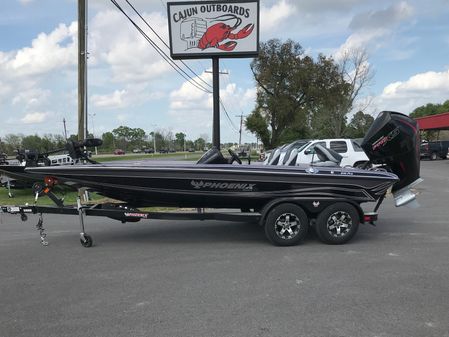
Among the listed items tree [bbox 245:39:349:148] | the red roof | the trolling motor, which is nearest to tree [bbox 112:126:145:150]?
tree [bbox 245:39:349:148]

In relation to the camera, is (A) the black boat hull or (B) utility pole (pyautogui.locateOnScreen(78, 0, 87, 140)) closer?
(A) the black boat hull

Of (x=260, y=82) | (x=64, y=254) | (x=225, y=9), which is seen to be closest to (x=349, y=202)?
(x=64, y=254)

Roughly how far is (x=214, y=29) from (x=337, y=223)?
1095 cm

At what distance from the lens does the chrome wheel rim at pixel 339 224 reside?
6.44 meters

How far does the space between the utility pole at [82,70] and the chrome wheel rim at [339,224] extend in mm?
8813

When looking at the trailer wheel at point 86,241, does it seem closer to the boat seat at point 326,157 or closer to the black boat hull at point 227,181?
the black boat hull at point 227,181

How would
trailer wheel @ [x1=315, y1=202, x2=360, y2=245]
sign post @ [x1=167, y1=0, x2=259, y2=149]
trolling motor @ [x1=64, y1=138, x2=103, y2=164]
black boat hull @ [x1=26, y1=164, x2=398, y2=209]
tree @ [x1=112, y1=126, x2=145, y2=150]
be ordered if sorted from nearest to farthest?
black boat hull @ [x1=26, y1=164, x2=398, y2=209]
trailer wheel @ [x1=315, y1=202, x2=360, y2=245]
trolling motor @ [x1=64, y1=138, x2=103, y2=164]
sign post @ [x1=167, y1=0, x2=259, y2=149]
tree @ [x1=112, y1=126, x2=145, y2=150]

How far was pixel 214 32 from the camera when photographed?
15.6 meters

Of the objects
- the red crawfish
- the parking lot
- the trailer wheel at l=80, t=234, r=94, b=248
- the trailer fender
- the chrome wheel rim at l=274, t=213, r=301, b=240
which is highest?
the red crawfish

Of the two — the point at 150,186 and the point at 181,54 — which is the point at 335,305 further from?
the point at 181,54

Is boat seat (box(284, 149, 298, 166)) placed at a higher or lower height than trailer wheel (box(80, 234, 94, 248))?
higher

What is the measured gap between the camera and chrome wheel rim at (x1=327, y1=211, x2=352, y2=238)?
644 cm

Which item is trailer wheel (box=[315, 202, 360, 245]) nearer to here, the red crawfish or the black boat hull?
the black boat hull

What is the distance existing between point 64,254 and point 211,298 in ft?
9.12
